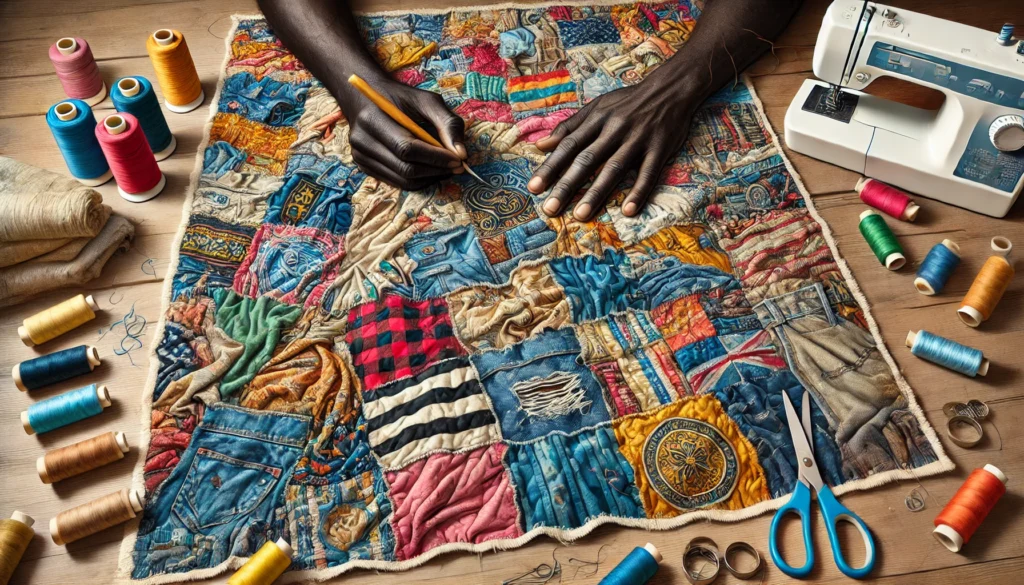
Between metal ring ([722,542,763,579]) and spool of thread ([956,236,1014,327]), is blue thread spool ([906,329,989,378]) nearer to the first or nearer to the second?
spool of thread ([956,236,1014,327])

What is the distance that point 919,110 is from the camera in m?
2.11

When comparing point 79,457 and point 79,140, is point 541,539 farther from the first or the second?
point 79,140

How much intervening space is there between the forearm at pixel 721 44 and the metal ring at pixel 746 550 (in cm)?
115

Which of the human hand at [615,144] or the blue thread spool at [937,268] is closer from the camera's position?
the blue thread spool at [937,268]

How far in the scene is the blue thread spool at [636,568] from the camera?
1540 mm

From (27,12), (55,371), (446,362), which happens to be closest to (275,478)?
(446,362)

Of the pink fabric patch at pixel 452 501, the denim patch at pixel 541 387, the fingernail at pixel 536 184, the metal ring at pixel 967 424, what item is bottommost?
the pink fabric patch at pixel 452 501

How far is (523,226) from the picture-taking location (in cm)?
210

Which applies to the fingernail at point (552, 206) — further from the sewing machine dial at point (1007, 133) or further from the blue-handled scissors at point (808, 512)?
the sewing machine dial at point (1007, 133)

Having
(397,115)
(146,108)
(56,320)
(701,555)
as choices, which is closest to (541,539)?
(701,555)

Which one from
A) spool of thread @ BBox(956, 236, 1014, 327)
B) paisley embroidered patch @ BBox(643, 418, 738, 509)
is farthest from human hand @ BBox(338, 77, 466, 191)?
spool of thread @ BBox(956, 236, 1014, 327)

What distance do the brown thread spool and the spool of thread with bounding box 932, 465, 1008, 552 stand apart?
155 cm

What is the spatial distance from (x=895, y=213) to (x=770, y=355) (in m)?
0.54

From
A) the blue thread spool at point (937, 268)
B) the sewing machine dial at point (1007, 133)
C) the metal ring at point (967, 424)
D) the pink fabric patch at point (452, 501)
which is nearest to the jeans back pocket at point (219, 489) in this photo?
the pink fabric patch at point (452, 501)
